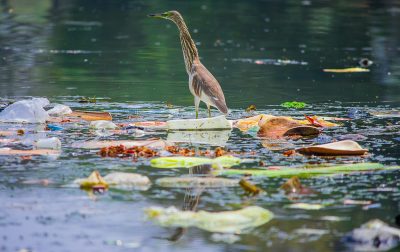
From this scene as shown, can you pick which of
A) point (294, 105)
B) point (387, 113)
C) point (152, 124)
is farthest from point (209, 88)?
point (387, 113)

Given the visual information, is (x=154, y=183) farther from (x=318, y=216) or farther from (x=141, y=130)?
(x=141, y=130)

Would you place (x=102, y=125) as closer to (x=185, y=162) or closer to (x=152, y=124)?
(x=152, y=124)

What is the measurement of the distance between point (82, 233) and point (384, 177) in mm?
2739

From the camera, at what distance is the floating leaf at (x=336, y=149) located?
8.87 m

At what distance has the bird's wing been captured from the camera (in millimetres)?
10664

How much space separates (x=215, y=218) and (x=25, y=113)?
444 centimetres

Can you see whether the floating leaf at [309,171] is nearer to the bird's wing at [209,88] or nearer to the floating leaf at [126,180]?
the floating leaf at [126,180]

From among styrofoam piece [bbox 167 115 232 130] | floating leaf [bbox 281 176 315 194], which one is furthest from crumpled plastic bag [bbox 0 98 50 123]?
floating leaf [bbox 281 176 315 194]

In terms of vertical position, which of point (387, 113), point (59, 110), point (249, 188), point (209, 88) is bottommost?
point (387, 113)

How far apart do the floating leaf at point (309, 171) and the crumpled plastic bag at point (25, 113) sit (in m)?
3.03

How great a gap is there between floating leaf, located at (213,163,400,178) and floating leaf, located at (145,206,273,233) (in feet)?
3.82

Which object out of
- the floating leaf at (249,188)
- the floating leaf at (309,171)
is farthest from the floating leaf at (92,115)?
the floating leaf at (249,188)

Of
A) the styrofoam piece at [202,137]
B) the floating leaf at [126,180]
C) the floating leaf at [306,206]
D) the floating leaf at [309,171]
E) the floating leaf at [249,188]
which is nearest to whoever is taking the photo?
the floating leaf at [306,206]

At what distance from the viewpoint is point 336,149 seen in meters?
8.88
